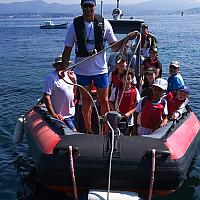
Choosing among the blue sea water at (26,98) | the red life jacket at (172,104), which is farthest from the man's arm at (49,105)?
the red life jacket at (172,104)

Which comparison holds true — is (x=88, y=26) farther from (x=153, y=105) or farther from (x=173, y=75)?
(x=173, y=75)

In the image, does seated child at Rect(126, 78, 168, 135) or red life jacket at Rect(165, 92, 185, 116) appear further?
red life jacket at Rect(165, 92, 185, 116)

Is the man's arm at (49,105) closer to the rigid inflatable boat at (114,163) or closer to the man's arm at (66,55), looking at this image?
the man's arm at (66,55)

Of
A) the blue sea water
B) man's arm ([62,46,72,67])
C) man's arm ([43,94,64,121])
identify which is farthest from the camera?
the blue sea water

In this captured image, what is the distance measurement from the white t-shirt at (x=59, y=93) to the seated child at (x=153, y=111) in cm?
110

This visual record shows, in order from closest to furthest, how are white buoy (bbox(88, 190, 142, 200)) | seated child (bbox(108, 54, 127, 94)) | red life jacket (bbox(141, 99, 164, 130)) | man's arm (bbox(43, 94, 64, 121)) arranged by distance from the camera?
white buoy (bbox(88, 190, 142, 200)) < red life jacket (bbox(141, 99, 164, 130)) < man's arm (bbox(43, 94, 64, 121)) < seated child (bbox(108, 54, 127, 94))

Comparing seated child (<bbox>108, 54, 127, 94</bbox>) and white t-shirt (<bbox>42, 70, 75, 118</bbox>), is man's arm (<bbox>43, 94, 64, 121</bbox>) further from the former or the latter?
seated child (<bbox>108, 54, 127, 94</bbox>)

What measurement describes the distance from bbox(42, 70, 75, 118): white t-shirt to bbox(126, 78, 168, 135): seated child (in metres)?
1.10

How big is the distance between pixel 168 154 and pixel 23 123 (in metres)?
3.15

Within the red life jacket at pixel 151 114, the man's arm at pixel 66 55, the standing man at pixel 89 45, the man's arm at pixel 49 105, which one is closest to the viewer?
the standing man at pixel 89 45

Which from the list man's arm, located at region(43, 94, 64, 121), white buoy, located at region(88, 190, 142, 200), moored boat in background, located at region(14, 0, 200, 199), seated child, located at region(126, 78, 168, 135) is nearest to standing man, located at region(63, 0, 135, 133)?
man's arm, located at region(43, 94, 64, 121)

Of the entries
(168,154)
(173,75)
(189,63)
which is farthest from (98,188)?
(189,63)

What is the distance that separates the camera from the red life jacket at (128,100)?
22.7ft

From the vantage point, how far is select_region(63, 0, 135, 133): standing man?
6039 mm
